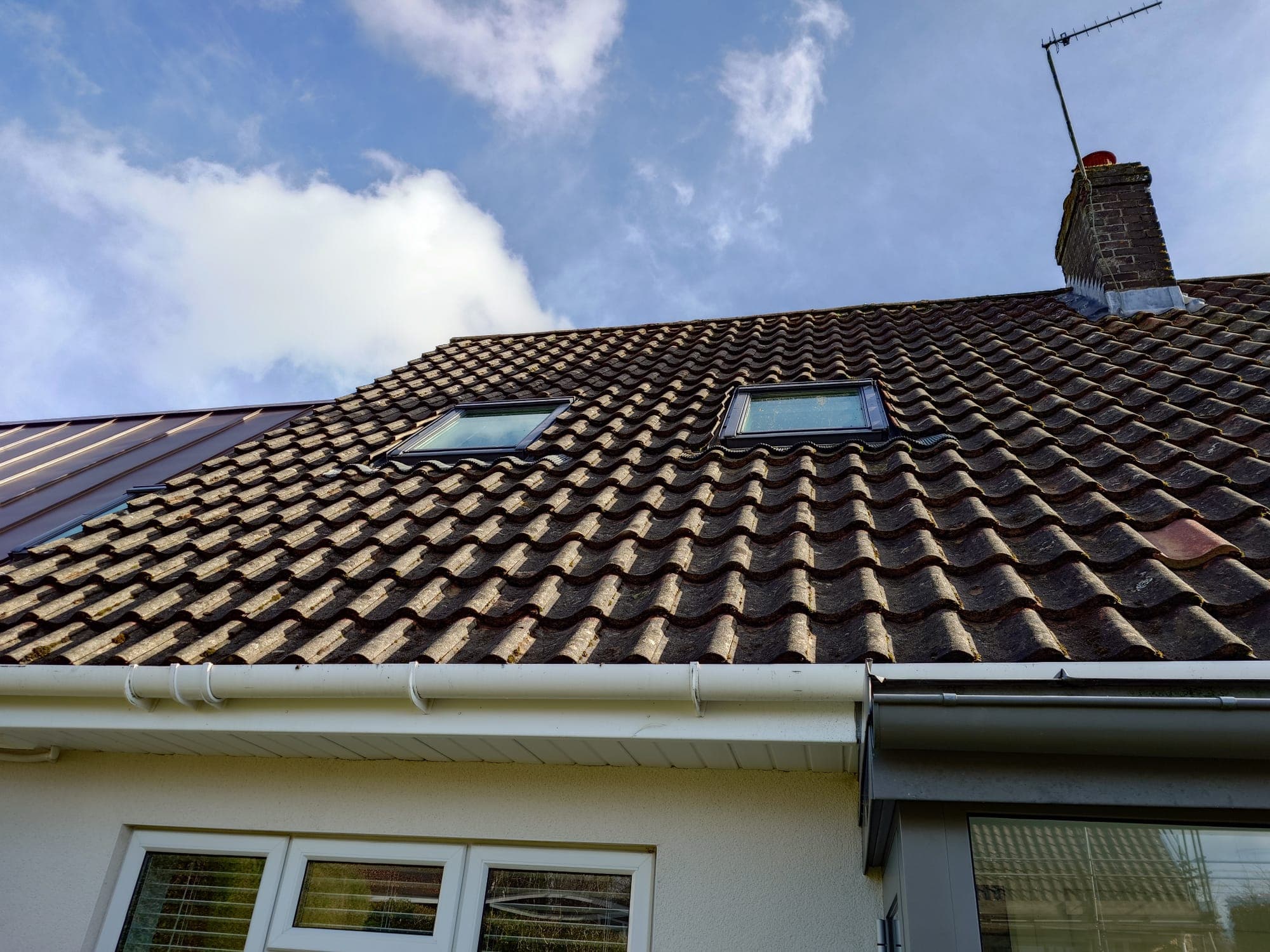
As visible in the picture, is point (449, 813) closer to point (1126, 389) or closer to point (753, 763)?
point (753, 763)

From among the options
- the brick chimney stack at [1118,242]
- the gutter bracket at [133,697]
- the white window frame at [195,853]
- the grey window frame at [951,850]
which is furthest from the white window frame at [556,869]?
the brick chimney stack at [1118,242]

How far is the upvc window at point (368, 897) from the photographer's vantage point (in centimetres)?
279

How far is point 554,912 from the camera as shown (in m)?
2.81

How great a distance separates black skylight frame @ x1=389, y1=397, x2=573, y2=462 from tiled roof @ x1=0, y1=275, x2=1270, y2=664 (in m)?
0.12

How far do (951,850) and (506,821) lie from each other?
1.57 metres

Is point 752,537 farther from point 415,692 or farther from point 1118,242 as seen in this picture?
point 1118,242

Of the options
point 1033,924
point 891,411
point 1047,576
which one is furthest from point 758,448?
point 1033,924

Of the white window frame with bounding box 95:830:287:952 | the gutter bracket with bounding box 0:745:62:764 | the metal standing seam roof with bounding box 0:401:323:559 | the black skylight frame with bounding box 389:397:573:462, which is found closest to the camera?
the white window frame with bounding box 95:830:287:952

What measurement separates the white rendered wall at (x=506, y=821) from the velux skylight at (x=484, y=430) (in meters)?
2.38

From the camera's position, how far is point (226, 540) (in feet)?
14.0

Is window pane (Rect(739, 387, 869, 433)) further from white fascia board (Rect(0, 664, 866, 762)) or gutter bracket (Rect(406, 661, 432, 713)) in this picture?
gutter bracket (Rect(406, 661, 432, 713))

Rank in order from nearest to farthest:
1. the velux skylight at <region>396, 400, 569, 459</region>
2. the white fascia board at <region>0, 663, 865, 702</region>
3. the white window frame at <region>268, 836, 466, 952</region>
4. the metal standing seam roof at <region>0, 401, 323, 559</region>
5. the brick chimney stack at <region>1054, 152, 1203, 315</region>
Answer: the white fascia board at <region>0, 663, 865, 702</region>
the white window frame at <region>268, 836, 466, 952</region>
the velux skylight at <region>396, 400, 569, 459</region>
the metal standing seam roof at <region>0, 401, 323, 559</region>
the brick chimney stack at <region>1054, 152, 1203, 315</region>

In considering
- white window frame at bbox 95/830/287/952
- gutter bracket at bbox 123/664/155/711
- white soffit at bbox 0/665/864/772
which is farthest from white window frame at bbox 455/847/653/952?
gutter bracket at bbox 123/664/155/711

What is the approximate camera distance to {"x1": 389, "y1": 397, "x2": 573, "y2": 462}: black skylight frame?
16.7 ft
